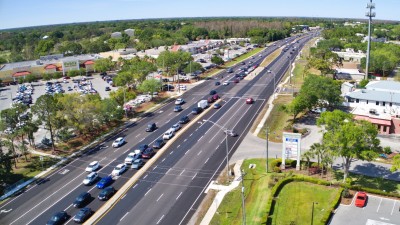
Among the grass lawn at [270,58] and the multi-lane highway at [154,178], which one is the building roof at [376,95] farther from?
the grass lawn at [270,58]

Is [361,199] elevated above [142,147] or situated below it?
below

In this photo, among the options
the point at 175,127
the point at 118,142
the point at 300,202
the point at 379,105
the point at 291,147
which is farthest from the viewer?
the point at 379,105

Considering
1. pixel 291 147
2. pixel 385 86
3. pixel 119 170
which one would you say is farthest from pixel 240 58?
pixel 119 170

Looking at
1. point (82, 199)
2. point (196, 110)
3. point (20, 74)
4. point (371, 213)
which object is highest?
point (20, 74)

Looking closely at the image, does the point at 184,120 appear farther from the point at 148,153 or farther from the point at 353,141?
the point at 353,141

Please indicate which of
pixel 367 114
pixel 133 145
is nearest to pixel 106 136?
pixel 133 145

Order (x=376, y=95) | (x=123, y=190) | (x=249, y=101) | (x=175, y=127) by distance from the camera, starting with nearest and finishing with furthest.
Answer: (x=123, y=190) < (x=175, y=127) < (x=376, y=95) < (x=249, y=101)
